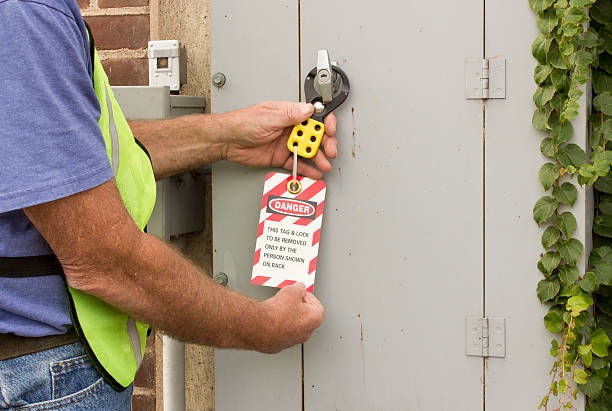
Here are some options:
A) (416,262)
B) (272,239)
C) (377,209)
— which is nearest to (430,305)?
(416,262)

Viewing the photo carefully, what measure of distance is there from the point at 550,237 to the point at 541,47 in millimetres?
374

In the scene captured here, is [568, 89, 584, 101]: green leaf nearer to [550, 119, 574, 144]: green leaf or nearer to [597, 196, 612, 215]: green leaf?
[550, 119, 574, 144]: green leaf

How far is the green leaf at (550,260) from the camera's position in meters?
1.24

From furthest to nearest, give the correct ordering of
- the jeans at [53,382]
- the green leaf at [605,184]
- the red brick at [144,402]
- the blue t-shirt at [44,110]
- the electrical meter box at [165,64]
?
the red brick at [144,402] < the electrical meter box at [165,64] < the green leaf at [605,184] < the jeans at [53,382] < the blue t-shirt at [44,110]

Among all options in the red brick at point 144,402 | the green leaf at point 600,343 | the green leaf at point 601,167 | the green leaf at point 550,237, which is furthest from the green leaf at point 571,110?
the red brick at point 144,402

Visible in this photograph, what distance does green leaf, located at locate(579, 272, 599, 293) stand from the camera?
1232 millimetres

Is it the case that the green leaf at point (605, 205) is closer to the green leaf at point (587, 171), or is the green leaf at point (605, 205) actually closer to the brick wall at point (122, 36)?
the green leaf at point (587, 171)

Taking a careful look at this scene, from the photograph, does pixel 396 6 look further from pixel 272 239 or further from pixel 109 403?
pixel 109 403

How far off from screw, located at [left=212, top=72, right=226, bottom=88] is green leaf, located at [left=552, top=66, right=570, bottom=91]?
70 cm

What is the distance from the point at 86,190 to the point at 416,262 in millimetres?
734

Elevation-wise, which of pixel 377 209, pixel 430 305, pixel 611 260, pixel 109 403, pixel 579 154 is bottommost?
pixel 109 403

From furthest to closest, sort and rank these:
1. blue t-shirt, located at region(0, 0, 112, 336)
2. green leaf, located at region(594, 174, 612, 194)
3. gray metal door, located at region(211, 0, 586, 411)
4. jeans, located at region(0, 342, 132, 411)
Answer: green leaf, located at region(594, 174, 612, 194) < gray metal door, located at region(211, 0, 586, 411) < jeans, located at region(0, 342, 132, 411) < blue t-shirt, located at region(0, 0, 112, 336)

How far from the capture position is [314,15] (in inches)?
53.8

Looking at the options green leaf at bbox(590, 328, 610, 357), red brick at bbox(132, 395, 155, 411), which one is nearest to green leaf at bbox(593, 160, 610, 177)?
green leaf at bbox(590, 328, 610, 357)
